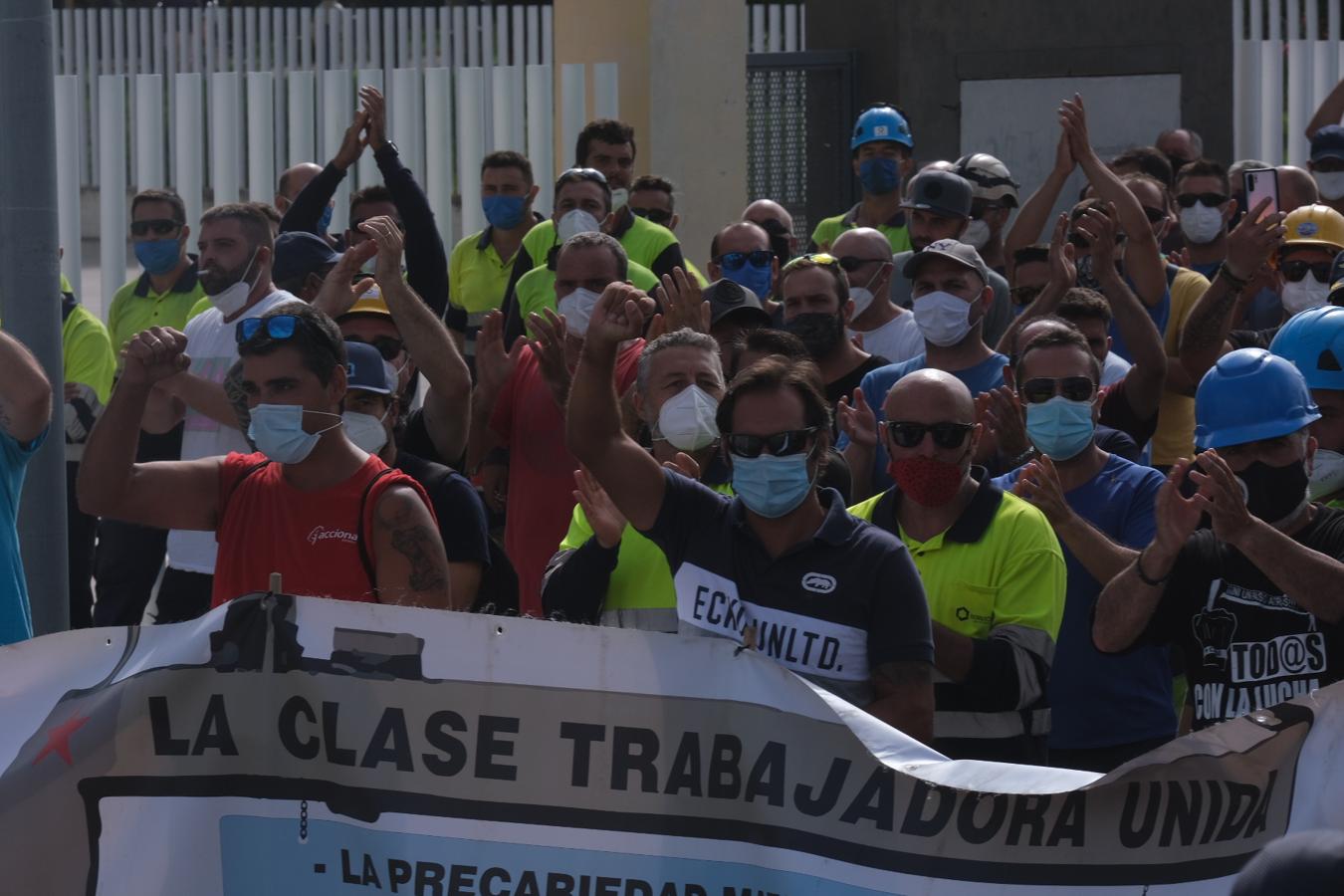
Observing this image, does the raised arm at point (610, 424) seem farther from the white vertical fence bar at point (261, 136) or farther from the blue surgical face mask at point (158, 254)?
the white vertical fence bar at point (261, 136)

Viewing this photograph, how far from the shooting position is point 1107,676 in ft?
17.3

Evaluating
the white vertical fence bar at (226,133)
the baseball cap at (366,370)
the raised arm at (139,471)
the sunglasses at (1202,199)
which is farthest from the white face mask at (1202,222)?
the white vertical fence bar at (226,133)

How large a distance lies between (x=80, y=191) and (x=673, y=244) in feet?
22.6

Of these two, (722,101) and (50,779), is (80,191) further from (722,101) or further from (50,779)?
(50,779)

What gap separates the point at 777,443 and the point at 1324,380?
5.20 ft

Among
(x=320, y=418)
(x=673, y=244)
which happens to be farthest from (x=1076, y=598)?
(x=673, y=244)

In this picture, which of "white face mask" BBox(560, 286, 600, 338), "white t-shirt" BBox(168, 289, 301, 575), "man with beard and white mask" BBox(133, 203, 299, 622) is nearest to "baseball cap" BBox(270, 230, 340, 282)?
"man with beard and white mask" BBox(133, 203, 299, 622)

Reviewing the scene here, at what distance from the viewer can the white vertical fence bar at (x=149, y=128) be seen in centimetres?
1429

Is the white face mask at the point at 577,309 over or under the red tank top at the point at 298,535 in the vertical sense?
over

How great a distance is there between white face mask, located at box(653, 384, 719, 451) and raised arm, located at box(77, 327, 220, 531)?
4.07 feet

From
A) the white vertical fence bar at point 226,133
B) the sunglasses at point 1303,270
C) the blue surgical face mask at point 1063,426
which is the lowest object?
the blue surgical face mask at point 1063,426

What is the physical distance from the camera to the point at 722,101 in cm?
1326

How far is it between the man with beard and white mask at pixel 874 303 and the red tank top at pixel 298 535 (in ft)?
10.3

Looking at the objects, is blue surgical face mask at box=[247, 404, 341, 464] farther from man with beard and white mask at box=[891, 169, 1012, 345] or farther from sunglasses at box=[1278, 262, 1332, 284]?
sunglasses at box=[1278, 262, 1332, 284]
